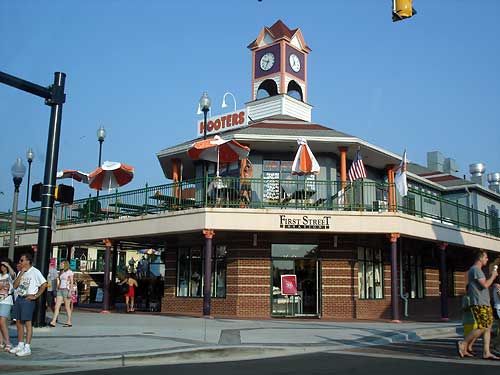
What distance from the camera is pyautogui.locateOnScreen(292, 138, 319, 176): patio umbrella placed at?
67.3 ft

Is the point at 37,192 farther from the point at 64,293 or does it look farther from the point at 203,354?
the point at 203,354

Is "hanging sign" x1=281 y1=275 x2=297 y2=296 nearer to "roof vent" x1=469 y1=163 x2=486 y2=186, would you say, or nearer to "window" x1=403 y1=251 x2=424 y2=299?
"window" x1=403 y1=251 x2=424 y2=299

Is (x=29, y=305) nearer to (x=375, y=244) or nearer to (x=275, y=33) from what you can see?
(x=375, y=244)

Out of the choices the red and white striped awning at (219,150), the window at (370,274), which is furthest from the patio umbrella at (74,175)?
the window at (370,274)

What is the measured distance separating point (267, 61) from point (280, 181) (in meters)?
10.2

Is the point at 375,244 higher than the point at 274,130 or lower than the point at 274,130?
lower

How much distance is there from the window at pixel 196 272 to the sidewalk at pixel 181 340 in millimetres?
4300

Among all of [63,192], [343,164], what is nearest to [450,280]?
[343,164]

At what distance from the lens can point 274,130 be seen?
22.9 m

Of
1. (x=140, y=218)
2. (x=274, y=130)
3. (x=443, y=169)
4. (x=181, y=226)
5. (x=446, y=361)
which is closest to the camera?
(x=446, y=361)

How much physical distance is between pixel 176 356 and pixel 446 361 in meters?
4.64

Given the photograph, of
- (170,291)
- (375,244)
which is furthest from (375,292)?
(170,291)

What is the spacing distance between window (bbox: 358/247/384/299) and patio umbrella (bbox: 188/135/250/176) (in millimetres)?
5905

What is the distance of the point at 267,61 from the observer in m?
28.6
